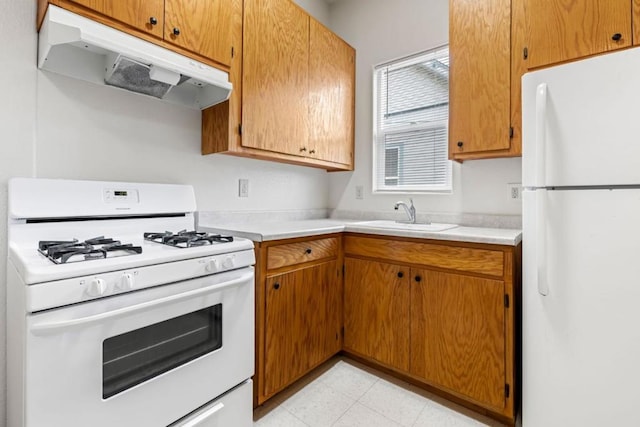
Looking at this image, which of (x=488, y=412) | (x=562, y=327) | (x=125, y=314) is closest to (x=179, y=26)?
(x=125, y=314)

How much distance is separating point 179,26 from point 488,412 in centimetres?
254

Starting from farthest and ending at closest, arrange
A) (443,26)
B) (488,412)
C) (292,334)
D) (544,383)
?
1. (443,26)
2. (292,334)
3. (488,412)
4. (544,383)

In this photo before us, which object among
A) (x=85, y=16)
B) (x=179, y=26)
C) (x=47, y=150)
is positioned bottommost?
(x=47, y=150)

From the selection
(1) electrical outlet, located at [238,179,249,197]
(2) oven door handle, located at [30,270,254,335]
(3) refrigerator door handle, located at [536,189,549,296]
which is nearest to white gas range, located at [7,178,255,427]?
(2) oven door handle, located at [30,270,254,335]

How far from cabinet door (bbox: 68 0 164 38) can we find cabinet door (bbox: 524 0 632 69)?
1.90m

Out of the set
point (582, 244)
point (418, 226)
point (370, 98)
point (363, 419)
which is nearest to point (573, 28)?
point (582, 244)

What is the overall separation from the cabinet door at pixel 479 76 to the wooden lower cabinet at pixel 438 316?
71 centimetres

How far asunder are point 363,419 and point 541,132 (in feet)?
5.26

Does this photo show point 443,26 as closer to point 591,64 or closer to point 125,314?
point 591,64

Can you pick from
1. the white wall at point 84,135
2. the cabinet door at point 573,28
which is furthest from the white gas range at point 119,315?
the cabinet door at point 573,28

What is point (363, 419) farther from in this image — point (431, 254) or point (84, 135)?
point (84, 135)

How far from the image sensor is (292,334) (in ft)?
5.78

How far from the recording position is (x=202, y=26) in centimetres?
164

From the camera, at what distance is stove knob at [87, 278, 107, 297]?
91 cm
